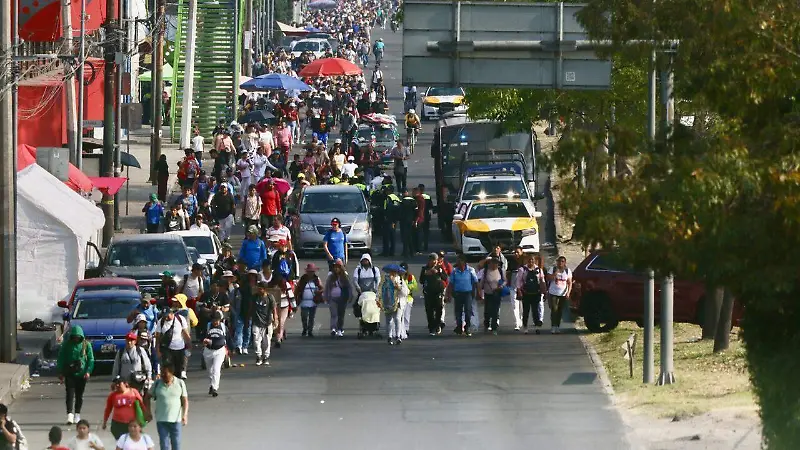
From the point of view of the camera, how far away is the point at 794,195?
16.1 m

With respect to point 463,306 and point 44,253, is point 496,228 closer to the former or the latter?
point 463,306

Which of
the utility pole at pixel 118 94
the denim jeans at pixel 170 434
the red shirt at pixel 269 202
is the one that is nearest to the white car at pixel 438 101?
the utility pole at pixel 118 94

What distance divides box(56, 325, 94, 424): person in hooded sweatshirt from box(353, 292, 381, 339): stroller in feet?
25.1

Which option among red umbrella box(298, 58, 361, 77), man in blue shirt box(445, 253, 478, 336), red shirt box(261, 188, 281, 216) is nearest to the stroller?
man in blue shirt box(445, 253, 478, 336)

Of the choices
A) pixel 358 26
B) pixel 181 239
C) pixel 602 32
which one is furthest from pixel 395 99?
pixel 602 32

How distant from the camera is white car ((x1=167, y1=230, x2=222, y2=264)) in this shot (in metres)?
36.4

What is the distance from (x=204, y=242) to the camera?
121 feet

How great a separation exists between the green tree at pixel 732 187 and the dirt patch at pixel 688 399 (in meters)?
3.09

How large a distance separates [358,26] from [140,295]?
89.8 m

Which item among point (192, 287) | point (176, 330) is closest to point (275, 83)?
point (192, 287)

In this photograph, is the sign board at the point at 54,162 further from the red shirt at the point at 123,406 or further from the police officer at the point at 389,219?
the red shirt at the point at 123,406

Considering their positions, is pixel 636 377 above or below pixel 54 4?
below

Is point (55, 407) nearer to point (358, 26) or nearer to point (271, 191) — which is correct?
point (271, 191)

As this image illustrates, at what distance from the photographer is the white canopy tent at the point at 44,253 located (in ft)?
109
